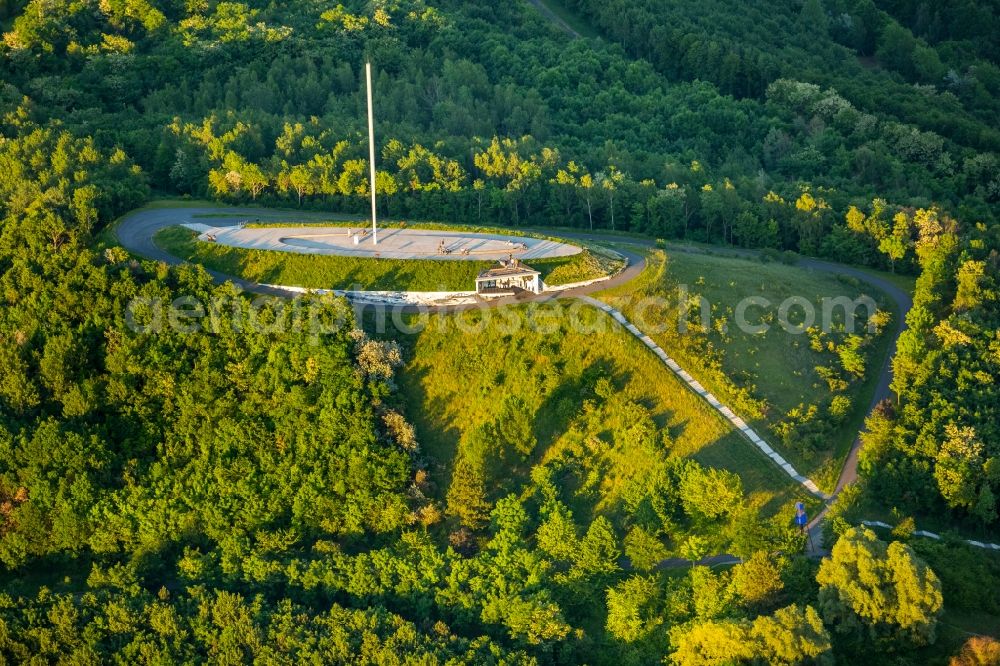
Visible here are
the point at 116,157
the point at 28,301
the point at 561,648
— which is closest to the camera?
the point at 561,648

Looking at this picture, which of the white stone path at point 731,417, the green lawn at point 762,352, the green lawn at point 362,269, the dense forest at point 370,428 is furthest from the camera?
the green lawn at point 362,269

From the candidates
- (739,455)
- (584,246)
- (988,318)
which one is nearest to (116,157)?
(584,246)

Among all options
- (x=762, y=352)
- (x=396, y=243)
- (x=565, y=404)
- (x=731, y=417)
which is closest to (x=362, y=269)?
(x=396, y=243)

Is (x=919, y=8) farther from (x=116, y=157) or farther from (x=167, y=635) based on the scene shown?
(x=167, y=635)

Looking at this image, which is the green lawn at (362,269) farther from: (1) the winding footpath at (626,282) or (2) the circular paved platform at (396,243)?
(2) the circular paved platform at (396,243)

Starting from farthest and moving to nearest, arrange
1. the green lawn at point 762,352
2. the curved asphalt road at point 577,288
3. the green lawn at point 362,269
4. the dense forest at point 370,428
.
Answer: the green lawn at point 362,269, the curved asphalt road at point 577,288, the green lawn at point 762,352, the dense forest at point 370,428

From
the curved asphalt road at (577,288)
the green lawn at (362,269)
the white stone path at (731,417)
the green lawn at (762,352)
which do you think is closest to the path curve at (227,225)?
the curved asphalt road at (577,288)
